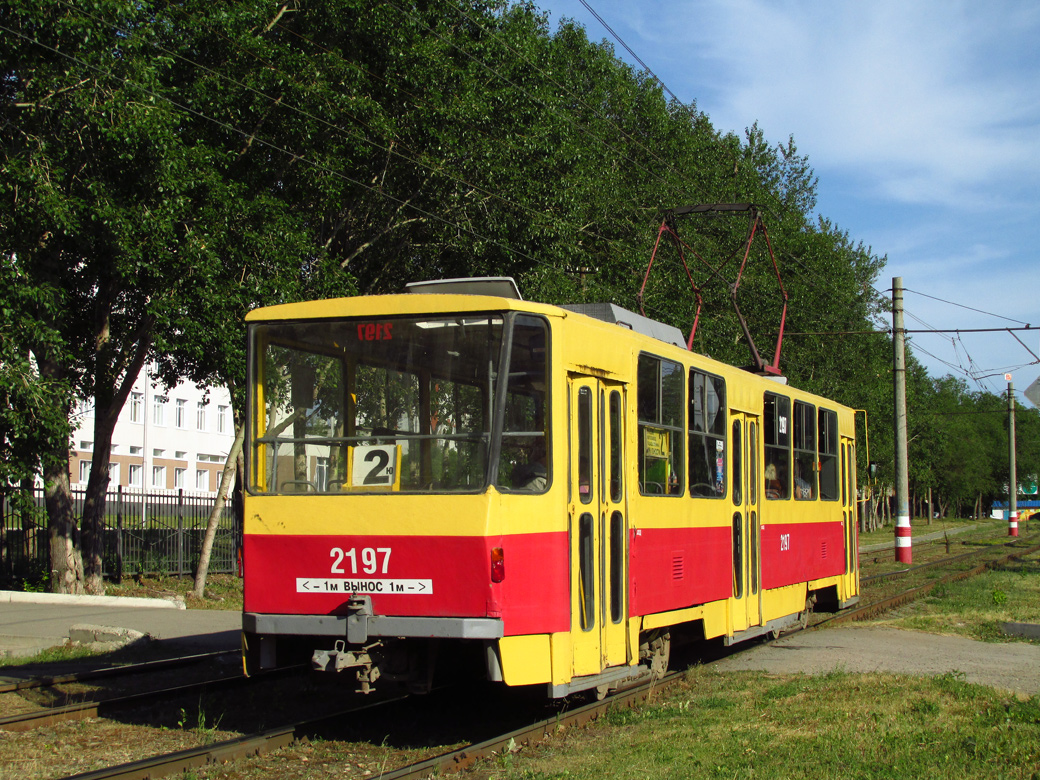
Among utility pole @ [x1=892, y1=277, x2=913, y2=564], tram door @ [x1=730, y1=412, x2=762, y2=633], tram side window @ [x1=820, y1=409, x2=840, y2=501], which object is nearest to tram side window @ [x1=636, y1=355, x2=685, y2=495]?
tram door @ [x1=730, y1=412, x2=762, y2=633]

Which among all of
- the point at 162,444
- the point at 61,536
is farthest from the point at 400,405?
the point at 162,444

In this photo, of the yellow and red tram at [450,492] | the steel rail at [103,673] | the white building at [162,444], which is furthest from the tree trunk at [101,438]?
the white building at [162,444]

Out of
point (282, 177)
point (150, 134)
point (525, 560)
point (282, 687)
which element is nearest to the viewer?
point (525, 560)

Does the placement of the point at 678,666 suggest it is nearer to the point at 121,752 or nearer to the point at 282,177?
the point at 121,752

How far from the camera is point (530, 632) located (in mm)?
7289

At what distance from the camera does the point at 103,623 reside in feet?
48.7

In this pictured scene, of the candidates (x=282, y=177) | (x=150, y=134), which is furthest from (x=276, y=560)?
(x=282, y=177)

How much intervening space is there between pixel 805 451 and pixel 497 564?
754 cm

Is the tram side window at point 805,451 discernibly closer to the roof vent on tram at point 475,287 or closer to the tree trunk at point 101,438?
the roof vent on tram at point 475,287

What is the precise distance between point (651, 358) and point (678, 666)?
13.2 ft

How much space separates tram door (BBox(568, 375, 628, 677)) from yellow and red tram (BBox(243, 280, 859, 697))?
0.02 metres

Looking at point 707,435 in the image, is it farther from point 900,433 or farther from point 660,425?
point 900,433

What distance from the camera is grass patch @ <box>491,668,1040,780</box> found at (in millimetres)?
6488

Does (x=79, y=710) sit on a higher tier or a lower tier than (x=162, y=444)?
lower
